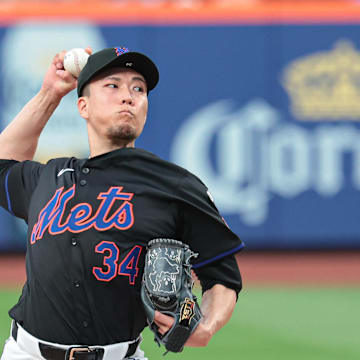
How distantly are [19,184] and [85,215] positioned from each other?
1.54ft

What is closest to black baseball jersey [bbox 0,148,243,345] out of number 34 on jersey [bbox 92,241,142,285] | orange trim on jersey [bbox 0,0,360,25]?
number 34 on jersey [bbox 92,241,142,285]

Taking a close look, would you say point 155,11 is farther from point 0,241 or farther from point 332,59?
point 0,241

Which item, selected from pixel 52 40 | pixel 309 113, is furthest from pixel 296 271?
pixel 52 40

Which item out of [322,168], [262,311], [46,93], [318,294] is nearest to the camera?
[46,93]

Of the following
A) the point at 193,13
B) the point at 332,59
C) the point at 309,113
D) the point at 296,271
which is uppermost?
the point at 193,13

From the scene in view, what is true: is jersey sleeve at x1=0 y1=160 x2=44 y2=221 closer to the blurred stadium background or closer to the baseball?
the baseball

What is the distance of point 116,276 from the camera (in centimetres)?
289

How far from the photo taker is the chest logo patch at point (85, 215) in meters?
2.94

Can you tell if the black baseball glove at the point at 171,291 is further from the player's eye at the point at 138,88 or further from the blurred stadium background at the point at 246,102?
the blurred stadium background at the point at 246,102

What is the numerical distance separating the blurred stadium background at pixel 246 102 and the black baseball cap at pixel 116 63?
789 cm

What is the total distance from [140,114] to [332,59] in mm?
8825

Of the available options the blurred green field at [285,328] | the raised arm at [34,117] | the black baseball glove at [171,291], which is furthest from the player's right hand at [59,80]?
the blurred green field at [285,328]

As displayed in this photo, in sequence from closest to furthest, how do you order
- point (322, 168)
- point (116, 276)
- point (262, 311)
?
1. point (116, 276)
2. point (262, 311)
3. point (322, 168)

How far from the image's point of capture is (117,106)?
3014 millimetres
